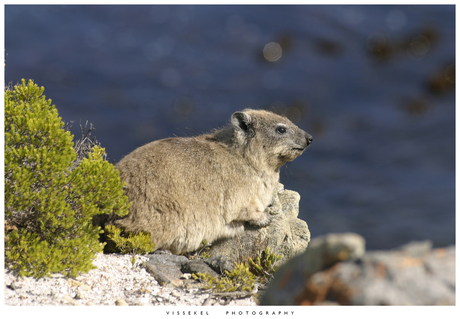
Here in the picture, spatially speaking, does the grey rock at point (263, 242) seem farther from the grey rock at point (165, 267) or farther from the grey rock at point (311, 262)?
the grey rock at point (311, 262)

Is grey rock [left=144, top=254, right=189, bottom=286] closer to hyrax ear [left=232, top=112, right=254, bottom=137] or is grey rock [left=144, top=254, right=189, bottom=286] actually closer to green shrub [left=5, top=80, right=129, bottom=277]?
green shrub [left=5, top=80, right=129, bottom=277]

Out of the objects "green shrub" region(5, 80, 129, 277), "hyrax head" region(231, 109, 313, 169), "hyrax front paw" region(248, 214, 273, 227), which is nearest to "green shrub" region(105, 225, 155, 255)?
"green shrub" region(5, 80, 129, 277)

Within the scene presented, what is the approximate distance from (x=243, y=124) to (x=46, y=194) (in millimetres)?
4042

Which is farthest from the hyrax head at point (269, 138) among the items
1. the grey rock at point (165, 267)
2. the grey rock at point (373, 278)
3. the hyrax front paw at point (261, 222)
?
the grey rock at point (373, 278)

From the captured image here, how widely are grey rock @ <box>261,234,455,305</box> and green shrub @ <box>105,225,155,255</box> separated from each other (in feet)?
12.3

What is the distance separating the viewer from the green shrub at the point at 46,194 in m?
6.14

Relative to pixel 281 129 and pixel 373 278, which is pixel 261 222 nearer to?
pixel 281 129

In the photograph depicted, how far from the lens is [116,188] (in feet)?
22.1

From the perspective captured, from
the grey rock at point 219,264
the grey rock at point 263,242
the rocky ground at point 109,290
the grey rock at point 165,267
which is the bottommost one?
the rocky ground at point 109,290

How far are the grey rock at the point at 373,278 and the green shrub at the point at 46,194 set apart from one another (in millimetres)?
3591

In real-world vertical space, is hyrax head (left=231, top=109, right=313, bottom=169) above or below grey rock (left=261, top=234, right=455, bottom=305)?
above

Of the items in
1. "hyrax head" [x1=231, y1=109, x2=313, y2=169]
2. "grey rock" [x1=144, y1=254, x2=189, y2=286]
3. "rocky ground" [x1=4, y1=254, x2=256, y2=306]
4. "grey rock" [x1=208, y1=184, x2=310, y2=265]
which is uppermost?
"hyrax head" [x1=231, y1=109, x2=313, y2=169]

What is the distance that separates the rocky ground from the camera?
599 centimetres

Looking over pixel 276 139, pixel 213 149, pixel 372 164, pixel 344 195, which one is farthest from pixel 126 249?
pixel 372 164
